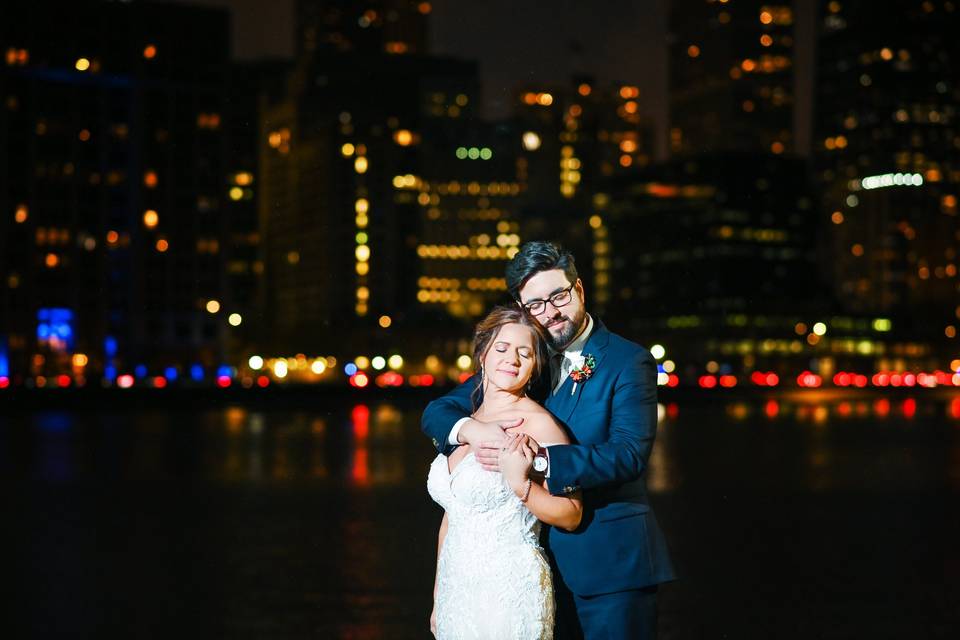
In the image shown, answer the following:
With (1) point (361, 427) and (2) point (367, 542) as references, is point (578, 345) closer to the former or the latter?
(2) point (367, 542)

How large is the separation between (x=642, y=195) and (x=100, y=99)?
83.5m

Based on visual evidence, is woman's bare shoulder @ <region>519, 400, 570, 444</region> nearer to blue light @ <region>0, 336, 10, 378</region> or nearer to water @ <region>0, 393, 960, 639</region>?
water @ <region>0, 393, 960, 639</region>

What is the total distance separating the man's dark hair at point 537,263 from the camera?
4.62m

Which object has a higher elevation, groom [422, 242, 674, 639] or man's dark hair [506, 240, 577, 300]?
man's dark hair [506, 240, 577, 300]

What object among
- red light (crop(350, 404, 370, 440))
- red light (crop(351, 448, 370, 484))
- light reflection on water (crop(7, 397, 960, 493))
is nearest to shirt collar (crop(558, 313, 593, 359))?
light reflection on water (crop(7, 397, 960, 493))

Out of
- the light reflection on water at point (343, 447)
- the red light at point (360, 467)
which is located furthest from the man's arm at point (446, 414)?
the red light at point (360, 467)

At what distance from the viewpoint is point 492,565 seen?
4.61m

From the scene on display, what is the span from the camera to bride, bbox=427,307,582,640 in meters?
4.41

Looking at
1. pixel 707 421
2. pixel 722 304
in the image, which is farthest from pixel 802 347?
pixel 707 421

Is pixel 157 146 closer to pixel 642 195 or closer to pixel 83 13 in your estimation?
pixel 83 13

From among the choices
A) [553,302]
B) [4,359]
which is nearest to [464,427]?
[553,302]

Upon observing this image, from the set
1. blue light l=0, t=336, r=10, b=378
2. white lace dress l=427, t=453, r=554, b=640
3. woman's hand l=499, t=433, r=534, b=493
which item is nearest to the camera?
woman's hand l=499, t=433, r=534, b=493

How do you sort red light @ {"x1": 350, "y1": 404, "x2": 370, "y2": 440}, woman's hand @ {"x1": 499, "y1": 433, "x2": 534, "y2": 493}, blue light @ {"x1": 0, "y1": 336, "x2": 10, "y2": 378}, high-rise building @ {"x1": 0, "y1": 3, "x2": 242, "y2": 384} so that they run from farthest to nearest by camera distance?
high-rise building @ {"x1": 0, "y1": 3, "x2": 242, "y2": 384} < blue light @ {"x1": 0, "y1": 336, "x2": 10, "y2": 378} < red light @ {"x1": 350, "y1": 404, "x2": 370, "y2": 440} < woman's hand @ {"x1": 499, "y1": 433, "x2": 534, "y2": 493}

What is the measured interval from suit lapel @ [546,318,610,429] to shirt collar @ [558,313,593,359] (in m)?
0.02
